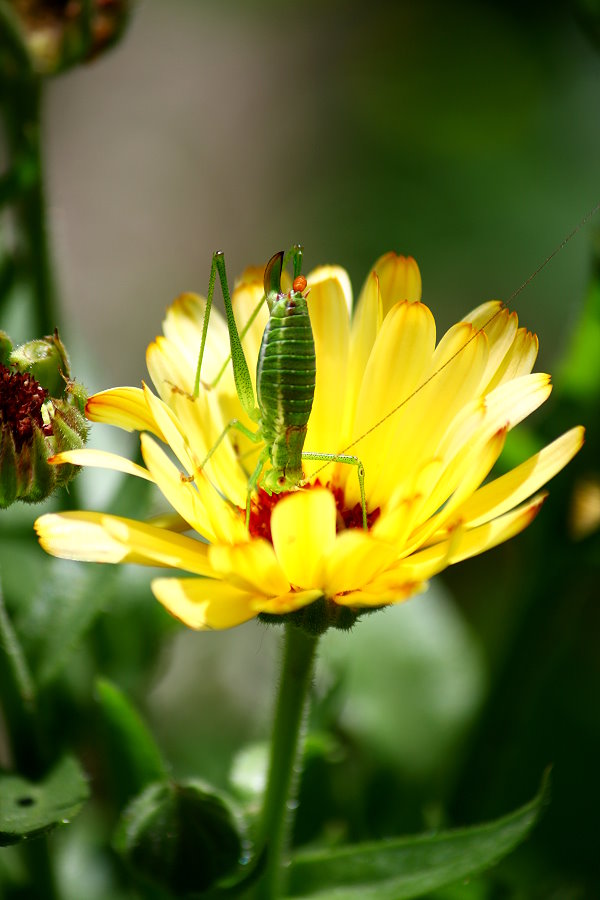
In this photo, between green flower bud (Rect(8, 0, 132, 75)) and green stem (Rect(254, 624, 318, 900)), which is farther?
green flower bud (Rect(8, 0, 132, 75))

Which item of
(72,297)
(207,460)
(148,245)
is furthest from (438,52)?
(207,460)

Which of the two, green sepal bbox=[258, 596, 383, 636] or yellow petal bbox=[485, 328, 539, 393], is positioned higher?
yellow petal bbox=[485, 328, 539, 393]

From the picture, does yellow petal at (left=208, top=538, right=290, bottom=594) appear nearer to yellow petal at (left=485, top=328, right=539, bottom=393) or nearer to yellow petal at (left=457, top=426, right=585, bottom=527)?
yellow petal at (left=457, top=426, right=585, bottom=527)

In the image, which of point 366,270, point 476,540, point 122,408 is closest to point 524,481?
point 476,540

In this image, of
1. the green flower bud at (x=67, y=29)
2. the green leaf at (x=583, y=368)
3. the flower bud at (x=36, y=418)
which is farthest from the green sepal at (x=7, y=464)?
the green leaf at (x=583, y=368)

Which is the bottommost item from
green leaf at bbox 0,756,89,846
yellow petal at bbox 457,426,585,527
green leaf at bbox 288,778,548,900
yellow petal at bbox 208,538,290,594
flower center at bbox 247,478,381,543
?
green leaf at bbox 288,778,548,900

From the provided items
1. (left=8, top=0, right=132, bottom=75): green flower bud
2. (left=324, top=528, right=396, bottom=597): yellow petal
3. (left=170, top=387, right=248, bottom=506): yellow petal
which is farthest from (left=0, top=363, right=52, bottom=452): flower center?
(left=8, top=0, right=132, bottom=75): green flower bud

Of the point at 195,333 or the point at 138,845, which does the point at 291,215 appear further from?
the point at 138,845
